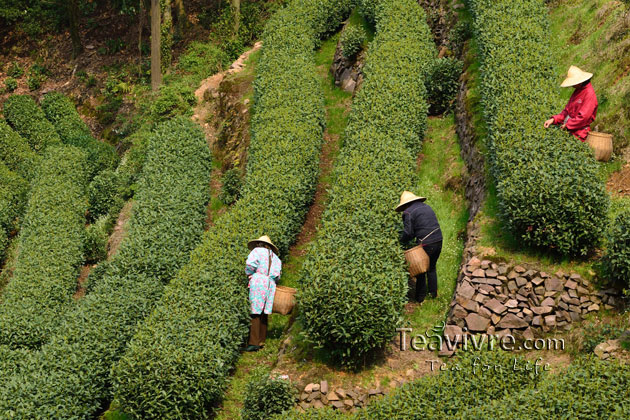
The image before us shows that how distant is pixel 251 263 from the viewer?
47.3ft

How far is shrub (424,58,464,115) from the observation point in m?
19.9

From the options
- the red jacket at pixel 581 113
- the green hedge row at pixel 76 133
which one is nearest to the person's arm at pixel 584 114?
the red jacket at pixel 581 113

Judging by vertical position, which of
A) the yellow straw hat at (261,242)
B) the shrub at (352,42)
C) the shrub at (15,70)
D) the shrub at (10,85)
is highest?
the shrub at (15,70)

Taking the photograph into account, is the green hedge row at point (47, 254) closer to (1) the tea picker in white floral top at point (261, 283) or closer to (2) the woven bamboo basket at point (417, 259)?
(1) the tea picker in white floral top at point (261, 283)

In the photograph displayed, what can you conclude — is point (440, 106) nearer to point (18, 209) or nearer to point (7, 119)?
point (18, 209)

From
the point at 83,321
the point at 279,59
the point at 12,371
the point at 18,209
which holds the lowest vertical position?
the point at 12,371

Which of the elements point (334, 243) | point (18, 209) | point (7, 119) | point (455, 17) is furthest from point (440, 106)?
point (7, 119)

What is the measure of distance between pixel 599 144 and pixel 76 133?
2133 centimetres

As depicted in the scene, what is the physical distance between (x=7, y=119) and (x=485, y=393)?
26.6m

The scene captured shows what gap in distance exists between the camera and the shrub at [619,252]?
11883 mm

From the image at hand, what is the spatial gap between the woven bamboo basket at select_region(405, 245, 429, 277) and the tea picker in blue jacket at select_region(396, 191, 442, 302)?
0.40ft

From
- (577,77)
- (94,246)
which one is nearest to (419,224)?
(577,77)

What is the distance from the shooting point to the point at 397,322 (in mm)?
12523

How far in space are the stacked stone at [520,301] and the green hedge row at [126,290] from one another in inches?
270
